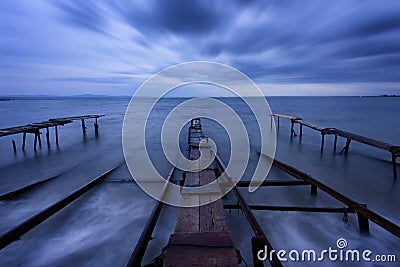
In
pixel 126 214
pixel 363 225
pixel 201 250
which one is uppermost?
pixel 201 250

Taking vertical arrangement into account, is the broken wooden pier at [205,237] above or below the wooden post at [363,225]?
above

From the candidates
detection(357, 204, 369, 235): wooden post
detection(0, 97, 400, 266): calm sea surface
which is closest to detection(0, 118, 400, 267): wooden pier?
detection(357, 204, 369, 235): wooden post

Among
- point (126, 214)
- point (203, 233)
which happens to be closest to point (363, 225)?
point (203, 233)

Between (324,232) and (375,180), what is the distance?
174 inches

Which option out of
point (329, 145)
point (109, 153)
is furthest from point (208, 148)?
point (329, 145)

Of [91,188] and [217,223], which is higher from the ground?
[217,223]

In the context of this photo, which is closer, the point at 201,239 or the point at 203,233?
the point at 201,239

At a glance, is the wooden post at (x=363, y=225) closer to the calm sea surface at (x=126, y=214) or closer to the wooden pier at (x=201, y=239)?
the calm sea surface at (x=126, y=214)

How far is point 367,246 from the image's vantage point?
368cm

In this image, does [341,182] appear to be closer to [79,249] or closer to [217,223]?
[217,223]

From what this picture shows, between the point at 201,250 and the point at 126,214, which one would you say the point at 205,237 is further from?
the point at 126,214

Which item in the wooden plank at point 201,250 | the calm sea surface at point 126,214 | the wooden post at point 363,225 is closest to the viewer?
the wooden plank at point 201,250

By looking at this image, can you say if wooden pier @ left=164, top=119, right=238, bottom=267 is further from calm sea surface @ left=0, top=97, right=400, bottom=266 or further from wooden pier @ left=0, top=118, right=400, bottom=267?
calm sea surface @ left=0, top=97, right=400, bottom=266

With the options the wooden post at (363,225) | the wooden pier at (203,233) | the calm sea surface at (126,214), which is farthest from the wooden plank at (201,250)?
the wooden post at (363,225)
